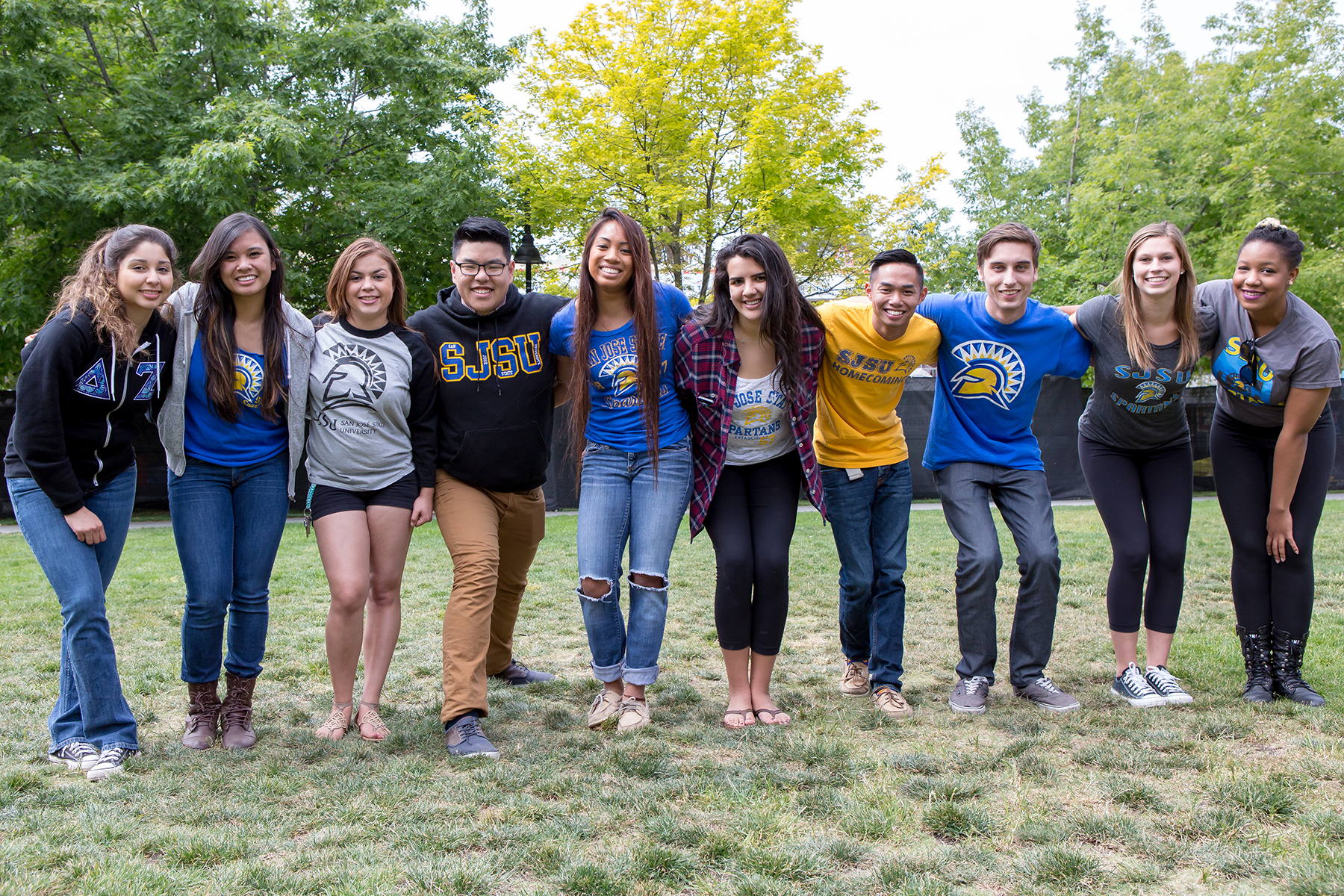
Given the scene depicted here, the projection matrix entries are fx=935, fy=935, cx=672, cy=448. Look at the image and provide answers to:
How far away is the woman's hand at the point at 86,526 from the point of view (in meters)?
3.24

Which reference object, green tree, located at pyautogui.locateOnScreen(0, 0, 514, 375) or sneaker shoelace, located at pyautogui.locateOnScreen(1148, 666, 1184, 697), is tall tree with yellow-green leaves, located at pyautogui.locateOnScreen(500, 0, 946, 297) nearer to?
green tree, located at pyautogui.locateOnScreen(0, 0, 514, 375)

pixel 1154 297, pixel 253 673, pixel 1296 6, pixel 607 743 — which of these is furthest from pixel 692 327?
pixel 1296 6

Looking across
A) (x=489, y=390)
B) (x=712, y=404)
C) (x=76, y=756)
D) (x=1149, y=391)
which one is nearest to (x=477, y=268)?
(x=489, y=390)

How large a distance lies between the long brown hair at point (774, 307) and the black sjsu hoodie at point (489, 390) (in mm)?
720

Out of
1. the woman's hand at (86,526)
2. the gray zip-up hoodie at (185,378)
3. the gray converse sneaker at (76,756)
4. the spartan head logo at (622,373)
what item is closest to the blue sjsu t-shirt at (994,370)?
the spartan head logo at (622,373)

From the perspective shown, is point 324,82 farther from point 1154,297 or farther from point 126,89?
point 1154,297

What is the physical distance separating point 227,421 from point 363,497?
557 mm

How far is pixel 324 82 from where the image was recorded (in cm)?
1500

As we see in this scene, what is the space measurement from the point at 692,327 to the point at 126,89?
1364 centimetres

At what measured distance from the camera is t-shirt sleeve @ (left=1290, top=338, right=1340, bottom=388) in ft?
12.2

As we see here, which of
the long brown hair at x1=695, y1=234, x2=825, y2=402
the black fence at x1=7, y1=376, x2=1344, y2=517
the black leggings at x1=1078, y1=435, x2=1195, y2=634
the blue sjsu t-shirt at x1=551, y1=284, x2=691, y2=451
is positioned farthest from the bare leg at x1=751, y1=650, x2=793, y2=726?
the black fence at x1=7, y1=376, x2=1344, y2=517

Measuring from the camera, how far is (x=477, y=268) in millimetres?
3639

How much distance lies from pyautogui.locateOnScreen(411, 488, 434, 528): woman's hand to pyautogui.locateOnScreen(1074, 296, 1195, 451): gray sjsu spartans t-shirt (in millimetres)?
2726

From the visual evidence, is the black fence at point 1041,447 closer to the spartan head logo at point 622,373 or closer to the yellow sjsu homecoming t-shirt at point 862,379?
the yellow sjsu homecoming t-shirt at point 862,379
